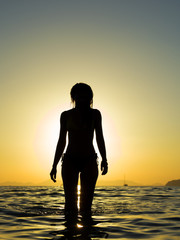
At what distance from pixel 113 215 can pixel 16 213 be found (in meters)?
2.52

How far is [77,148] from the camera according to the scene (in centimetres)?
632

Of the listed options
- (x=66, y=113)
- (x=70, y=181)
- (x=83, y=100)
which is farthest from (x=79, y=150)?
(x=83, y=100)

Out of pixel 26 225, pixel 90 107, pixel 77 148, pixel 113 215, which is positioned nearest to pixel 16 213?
pixel 26 225

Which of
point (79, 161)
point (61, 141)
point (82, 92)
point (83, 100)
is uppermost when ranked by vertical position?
point (82, 92)

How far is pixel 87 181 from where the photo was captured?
20.7 feet

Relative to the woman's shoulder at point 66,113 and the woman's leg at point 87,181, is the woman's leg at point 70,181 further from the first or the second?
the woman's shoulder at point 66,113

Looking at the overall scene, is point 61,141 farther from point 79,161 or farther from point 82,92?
point 82,92

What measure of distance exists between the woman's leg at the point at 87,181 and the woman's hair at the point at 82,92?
4.26 feet

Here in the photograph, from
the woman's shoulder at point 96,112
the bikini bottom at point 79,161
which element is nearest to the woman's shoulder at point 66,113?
the woman's shoulder at point 96,112

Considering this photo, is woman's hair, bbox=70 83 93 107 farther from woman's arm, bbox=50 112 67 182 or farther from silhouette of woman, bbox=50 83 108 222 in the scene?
woman's arm, bbox=50 112 67 182

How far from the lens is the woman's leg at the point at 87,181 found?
6.30 m

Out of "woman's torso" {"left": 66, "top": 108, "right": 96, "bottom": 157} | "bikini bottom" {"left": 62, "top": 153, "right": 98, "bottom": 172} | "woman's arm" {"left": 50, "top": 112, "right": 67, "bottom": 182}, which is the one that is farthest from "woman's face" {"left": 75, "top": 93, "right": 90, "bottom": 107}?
"bikini bottom" {"left": 62, "top": 153, "right": 98, "bottom": 172}

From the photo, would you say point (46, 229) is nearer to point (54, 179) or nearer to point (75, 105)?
point (54, 179)

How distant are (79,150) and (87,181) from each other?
64 centimetres
